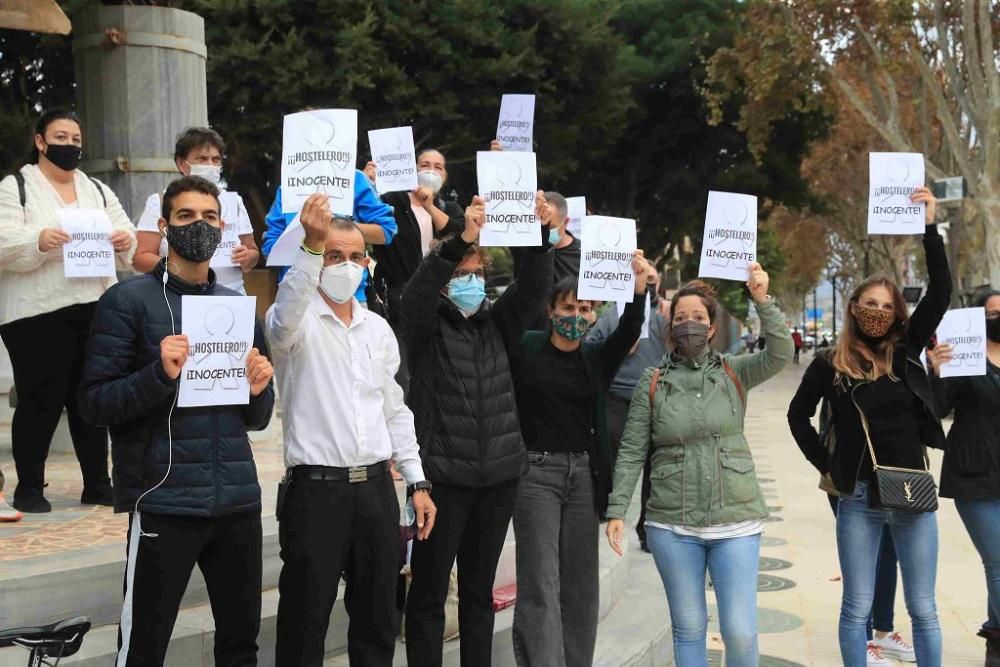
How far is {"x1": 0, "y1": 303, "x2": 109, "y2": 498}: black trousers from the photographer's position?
18.2 feet

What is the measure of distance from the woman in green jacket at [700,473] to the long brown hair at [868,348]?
1.68 ft

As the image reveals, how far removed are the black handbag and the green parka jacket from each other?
0.63 metres

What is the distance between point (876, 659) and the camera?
21.0ft

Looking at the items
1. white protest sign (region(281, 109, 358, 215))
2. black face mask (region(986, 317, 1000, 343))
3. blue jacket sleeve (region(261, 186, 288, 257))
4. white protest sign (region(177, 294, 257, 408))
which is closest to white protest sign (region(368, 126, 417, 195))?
blue jacket sleeve (region(261, 186, 288, 257))

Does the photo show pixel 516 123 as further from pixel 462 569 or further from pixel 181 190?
pixel 181 190

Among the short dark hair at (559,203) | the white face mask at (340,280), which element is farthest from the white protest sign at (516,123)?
the white face mask at (340,280)

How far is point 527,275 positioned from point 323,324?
108 centimetres

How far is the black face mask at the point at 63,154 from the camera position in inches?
219

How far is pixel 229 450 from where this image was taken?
12.5ft

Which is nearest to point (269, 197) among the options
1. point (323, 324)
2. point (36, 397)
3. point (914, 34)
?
point (914, 34)

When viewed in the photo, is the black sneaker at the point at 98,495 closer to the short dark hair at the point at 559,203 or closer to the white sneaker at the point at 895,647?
the short dark hair at the point at 559,203

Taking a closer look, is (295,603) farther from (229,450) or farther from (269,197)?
(269,197)

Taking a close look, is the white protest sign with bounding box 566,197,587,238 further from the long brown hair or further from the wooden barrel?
the wooden barrel

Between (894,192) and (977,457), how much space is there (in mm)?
1436
